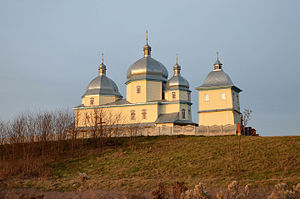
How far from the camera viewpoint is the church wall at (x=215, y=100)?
111ft

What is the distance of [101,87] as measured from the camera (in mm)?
41594

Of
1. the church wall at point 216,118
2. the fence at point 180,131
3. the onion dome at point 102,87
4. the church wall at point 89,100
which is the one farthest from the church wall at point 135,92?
the church wall at point 216,118

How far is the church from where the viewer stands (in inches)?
1344

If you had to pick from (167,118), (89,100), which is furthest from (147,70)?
(89,100)

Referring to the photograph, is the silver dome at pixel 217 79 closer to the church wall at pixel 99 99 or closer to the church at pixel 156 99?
the church at pixel 156 99

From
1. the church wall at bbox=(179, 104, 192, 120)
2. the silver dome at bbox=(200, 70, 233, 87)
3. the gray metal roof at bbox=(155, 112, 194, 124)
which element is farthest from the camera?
the church wall at bbox=(179, 104, 192, 120)

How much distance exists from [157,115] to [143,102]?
2.18m

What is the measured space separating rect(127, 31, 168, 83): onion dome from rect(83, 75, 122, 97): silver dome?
300 cm

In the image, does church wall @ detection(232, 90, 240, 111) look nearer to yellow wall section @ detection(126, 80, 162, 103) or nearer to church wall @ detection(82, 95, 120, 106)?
yellow wall section @ detection(126, 80, 162, 103)

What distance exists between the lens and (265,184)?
1391 cm

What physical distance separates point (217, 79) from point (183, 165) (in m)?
16.7

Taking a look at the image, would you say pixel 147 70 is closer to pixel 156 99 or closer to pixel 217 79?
pixel 156 99

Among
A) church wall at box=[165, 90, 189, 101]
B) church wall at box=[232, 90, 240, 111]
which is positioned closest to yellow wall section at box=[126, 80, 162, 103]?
church wall at box=[165, 90, 189, 101]

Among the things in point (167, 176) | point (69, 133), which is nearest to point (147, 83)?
point (69, 133)
